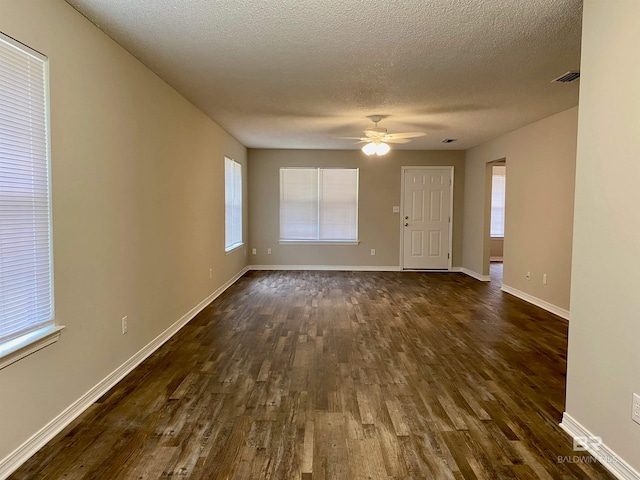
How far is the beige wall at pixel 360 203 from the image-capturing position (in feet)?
25.4

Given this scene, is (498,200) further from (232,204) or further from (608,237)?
(608,237)

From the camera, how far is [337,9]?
2.28 metres

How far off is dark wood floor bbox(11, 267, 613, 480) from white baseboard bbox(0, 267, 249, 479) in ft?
0.15

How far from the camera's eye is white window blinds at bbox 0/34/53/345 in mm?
1797

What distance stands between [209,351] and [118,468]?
1539 mm

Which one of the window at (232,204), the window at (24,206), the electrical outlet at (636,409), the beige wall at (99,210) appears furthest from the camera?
the window at (232,204)

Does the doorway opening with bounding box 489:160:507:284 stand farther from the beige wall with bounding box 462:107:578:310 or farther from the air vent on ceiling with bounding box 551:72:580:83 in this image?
the air vent on ceiling with bounding box 551:72:580:83

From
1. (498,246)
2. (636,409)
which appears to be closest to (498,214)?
(498,246)

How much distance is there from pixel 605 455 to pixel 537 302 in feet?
11.6

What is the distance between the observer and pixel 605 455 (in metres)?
1.88

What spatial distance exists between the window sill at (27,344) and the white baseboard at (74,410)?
42 centimetres

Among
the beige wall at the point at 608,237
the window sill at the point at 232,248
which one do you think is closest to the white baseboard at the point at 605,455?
the beige wall at the point at 608,237

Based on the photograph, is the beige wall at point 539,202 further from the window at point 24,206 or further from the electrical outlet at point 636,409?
the window at point 24,206

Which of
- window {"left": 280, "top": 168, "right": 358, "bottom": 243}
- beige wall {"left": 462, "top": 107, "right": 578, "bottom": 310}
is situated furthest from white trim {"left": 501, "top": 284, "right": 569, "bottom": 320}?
window {"left": 280, "top": 168, "right": 358, "bottom": 243}
